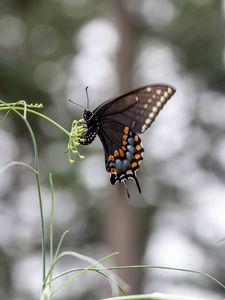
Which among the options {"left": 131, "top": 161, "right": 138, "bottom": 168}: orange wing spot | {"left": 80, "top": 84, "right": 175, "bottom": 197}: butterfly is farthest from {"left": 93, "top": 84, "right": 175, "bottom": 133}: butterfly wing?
{"left": 131, "top": 161, "right": 138, "bottom": 168}: orange wing spot

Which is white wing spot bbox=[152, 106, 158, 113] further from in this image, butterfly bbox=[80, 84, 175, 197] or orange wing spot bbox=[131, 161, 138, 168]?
orange wing spot bbox=[131, 161, 138, 168]

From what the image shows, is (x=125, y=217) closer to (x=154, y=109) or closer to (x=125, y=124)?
(x=125, y=124)

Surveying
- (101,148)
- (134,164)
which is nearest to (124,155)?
(134,164)

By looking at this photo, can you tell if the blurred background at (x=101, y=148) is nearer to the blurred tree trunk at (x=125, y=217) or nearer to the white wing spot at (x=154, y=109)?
the blurred tree trunk at (x=125, y=217)

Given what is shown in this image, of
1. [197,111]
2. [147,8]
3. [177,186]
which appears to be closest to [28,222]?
[177,186]

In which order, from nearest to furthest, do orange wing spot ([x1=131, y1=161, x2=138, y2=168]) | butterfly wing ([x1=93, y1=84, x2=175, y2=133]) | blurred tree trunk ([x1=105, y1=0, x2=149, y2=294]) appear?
butterfly wing ([x1=93, y1=84, x2=175, y2=133]) → orange wing spot ([x1=131, y1=161, x2=138, y2=168]) → blurred tree trunk ([x1=105, y1=0, x2=149, y2=294])

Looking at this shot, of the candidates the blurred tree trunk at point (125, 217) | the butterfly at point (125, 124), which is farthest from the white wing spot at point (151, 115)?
the blurred tree trunk at point (125, 217)

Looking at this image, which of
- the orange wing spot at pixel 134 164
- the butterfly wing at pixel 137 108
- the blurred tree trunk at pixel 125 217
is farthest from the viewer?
the blurred tree trunk at pixel 125 217
